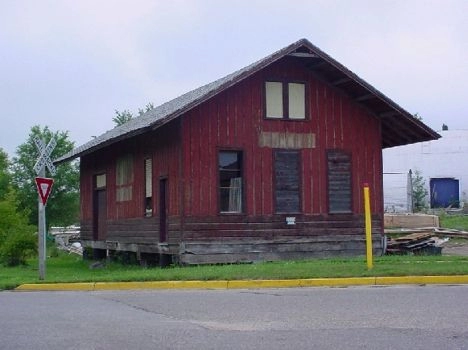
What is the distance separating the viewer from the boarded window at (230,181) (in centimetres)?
2147

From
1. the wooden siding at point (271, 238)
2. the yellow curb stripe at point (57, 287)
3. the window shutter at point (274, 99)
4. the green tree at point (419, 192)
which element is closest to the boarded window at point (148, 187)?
the wooden siding at point (271, 238)

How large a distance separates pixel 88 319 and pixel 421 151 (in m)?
42.3

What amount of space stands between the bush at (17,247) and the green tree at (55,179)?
2688cm

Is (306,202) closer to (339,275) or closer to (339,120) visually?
→ (339,120)

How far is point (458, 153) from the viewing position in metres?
49.3

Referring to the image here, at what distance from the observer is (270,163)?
21844 millimetres

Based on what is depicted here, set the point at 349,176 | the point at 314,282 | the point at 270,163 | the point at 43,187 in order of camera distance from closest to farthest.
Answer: the point at 314,282 → the point at 43,187 → the point at 270,163 → the point at 349,176

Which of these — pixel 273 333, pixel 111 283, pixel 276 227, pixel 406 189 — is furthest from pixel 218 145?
pixel 406 189

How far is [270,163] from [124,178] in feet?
21.3

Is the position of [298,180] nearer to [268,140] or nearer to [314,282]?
[268,140]

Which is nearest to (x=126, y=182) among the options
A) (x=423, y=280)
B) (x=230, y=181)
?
(x=230, y=181)

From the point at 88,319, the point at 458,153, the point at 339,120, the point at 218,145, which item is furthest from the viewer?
the point at 458,153

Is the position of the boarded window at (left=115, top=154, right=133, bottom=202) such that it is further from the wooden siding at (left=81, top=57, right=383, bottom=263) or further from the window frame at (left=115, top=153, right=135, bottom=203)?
the wooden siding at (left=81, top=57, right=383, bottom=263)

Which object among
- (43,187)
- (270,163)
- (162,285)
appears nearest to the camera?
(162,285)
